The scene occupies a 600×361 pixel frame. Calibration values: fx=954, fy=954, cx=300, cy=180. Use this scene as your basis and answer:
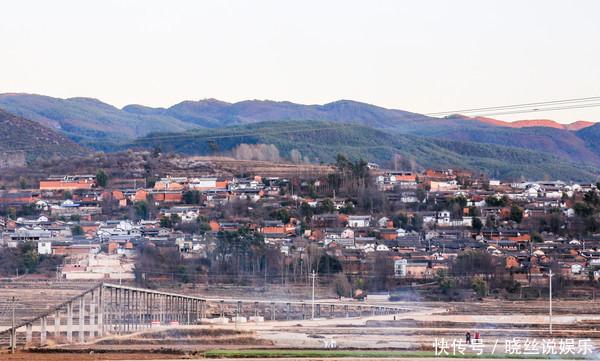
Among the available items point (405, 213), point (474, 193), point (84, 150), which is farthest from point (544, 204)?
point (84, 150)

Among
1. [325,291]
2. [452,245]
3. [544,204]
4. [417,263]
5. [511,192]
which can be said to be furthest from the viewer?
[511,192]

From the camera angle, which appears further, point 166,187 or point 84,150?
point 84,150

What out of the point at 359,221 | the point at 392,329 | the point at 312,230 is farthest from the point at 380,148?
the point at 392,329

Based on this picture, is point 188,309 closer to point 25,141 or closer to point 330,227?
point 330,227

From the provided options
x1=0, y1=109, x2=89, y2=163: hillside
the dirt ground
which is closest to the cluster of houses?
the dirt ground

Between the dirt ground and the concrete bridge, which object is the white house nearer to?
the dirt ground

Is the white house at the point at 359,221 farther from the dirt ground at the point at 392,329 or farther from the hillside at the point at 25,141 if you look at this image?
the hillside at the point at 25,141

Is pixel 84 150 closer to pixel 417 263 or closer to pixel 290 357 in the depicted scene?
pixel 417 263
